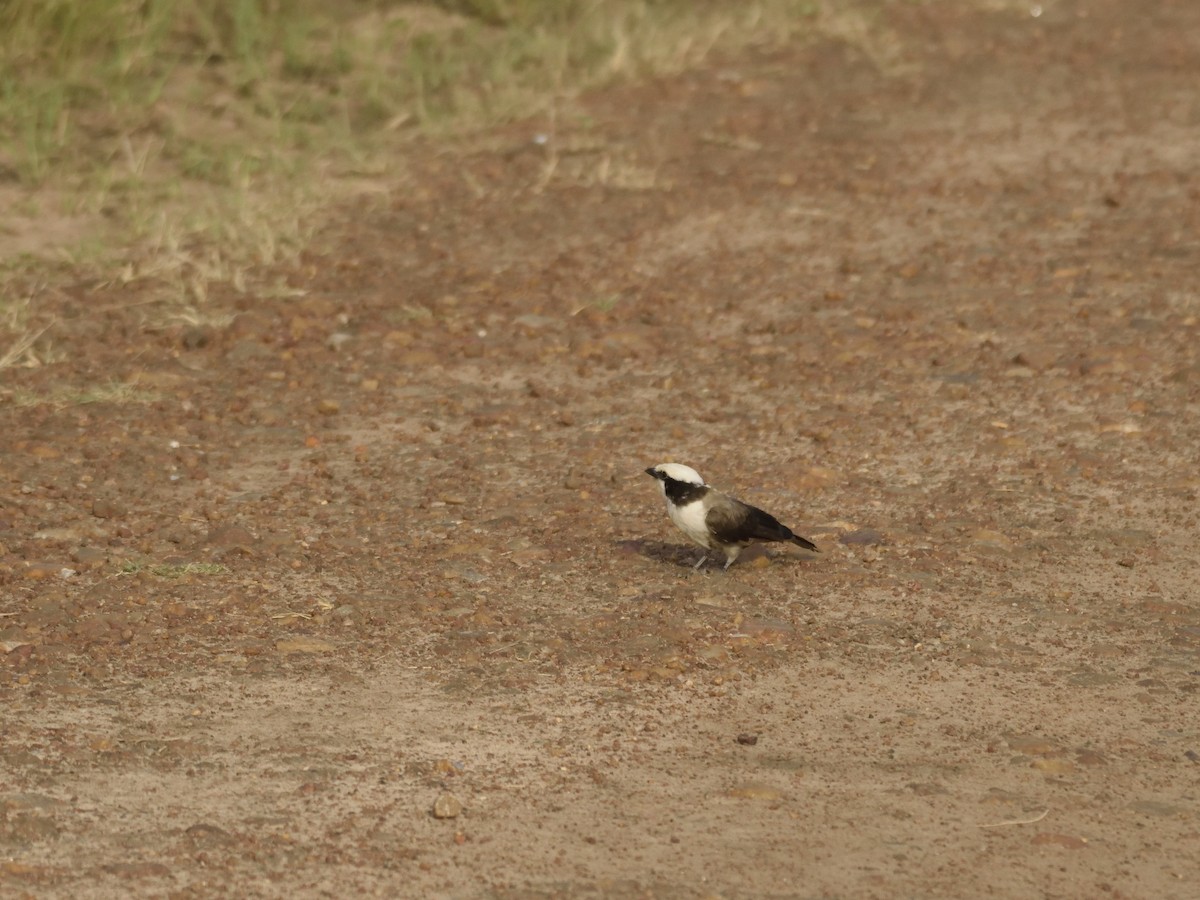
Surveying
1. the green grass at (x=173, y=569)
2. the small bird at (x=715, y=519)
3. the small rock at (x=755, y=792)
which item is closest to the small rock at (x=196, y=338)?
the green grass at (x=173, y=569)

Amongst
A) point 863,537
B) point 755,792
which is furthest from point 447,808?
point 863,537

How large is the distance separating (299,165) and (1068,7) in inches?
277

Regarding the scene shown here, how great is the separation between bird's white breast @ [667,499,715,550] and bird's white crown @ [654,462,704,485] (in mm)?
110

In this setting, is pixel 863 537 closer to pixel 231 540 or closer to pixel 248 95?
pixel 231 540

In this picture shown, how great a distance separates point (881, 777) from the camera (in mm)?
4777

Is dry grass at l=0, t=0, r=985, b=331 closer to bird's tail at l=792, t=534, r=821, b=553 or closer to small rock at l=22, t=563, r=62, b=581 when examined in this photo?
small rock at l=22, t=563, r=62, b=581

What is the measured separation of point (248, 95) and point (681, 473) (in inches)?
229

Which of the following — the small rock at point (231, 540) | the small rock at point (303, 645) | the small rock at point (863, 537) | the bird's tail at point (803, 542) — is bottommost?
the small rock at point (303, 645)

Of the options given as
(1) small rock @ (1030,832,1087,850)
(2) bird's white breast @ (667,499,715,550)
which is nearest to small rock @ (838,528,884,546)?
(2) bird's white breast @ (667,499,715,550)

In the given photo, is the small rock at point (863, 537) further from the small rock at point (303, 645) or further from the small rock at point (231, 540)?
the small rock at point (231, 540)

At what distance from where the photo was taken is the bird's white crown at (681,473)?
611 centimetres

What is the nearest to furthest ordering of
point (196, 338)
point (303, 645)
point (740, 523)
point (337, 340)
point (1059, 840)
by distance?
1. point (1059, 840)
2. point (303, 645)
3. point (740, 523)
4. point (196, 338)
5. point (337, 340)

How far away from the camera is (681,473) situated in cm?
613

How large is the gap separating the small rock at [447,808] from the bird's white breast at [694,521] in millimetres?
1717
